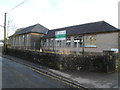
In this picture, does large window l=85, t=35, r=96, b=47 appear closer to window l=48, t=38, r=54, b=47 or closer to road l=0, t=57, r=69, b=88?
window l=48, t=38, r=54, b=47

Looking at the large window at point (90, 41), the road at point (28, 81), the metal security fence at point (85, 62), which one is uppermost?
the large window at point (90, 41)

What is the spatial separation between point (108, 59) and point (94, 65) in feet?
3.85

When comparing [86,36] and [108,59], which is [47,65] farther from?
[86,36]

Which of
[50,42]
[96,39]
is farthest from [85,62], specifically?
[50,42]

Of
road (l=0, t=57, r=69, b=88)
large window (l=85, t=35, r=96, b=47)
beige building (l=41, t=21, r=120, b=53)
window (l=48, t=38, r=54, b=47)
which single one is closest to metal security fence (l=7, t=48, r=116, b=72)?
road (l=0, t=57, r=69, b=88)

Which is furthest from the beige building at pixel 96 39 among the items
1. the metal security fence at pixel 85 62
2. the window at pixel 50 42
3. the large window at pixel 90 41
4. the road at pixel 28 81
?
the road at pixel 28 81

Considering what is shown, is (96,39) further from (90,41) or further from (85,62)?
(85,62)

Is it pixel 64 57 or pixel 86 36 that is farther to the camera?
pixel 86 36

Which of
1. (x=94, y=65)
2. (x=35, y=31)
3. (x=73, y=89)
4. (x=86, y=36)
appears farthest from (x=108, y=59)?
(x=35, y=31)

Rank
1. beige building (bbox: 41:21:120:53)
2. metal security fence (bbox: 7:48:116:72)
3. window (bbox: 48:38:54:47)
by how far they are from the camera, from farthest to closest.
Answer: window (bbox: 48:38:54:47)
beige building (bbox: 41:21:120:53)
metal security fence (bbox: 7:48:116:72)

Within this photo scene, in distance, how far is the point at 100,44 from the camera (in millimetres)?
17938

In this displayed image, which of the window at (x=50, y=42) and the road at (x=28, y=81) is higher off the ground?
the window at (x=50, y=42)

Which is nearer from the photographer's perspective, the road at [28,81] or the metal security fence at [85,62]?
Result: the road at [28,81]

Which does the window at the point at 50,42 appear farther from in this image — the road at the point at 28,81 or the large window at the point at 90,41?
the road at the point at 28,81
